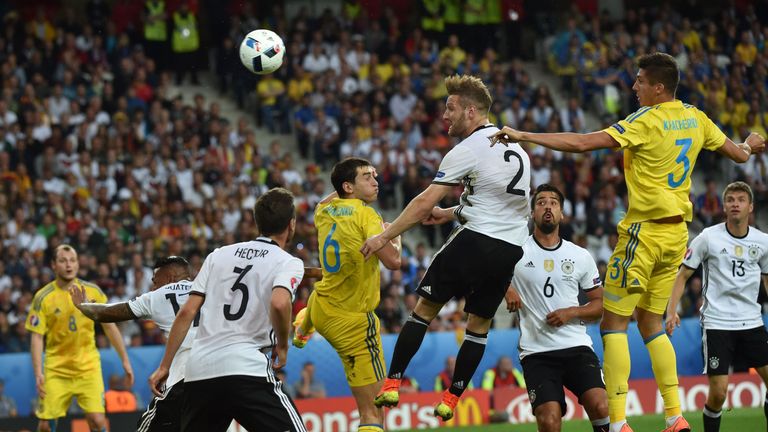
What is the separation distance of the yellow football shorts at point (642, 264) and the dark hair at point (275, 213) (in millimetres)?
2719

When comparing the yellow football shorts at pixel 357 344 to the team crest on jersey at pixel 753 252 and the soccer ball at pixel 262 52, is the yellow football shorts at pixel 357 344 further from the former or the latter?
the soccer ball at pixel 262 52

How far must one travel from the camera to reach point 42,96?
22.2 m

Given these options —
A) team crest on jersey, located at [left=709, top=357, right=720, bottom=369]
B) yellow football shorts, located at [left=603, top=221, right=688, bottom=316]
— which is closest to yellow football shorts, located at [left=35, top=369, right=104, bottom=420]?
yellow football shorts, located at [left=603, top=221, right=688, bottom=316]

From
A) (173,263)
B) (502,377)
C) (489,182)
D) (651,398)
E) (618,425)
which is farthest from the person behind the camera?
(502,377)

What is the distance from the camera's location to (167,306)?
9.38 m

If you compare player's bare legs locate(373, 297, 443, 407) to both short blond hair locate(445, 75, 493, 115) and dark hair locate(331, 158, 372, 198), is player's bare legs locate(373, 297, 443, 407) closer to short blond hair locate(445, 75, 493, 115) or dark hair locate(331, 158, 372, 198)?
dark hair locate(331, 158, 372, 198)

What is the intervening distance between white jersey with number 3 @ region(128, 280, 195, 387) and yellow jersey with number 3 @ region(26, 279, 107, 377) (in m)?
4.37

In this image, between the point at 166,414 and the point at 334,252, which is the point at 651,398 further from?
the point at 166,414

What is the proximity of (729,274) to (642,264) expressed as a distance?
3005 mm

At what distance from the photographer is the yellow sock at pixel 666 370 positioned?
9.21 m

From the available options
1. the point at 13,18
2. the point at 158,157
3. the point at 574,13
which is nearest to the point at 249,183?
the point at 158,157

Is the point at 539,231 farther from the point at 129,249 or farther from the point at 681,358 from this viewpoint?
the point at 129,249

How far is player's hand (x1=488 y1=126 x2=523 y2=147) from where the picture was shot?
26.6ft

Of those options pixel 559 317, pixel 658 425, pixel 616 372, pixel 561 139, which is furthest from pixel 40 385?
pixel 561 139
